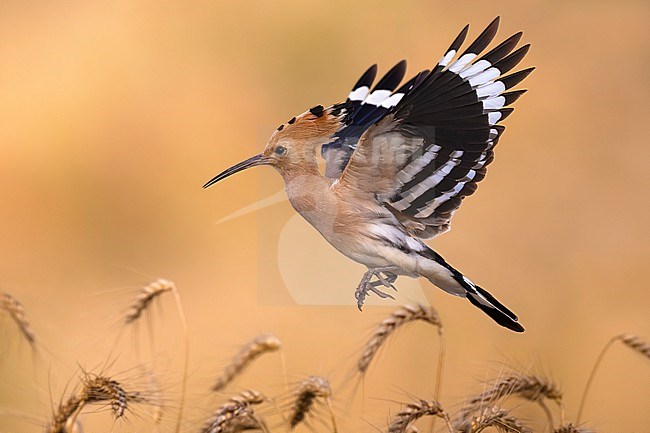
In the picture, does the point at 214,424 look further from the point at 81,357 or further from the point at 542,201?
the point at 542,201

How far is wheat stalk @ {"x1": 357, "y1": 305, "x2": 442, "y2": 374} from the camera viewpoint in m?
2.01

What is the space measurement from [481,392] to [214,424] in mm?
640

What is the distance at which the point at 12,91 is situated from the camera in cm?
614

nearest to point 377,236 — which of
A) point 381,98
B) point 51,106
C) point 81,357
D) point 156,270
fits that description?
point 381,98

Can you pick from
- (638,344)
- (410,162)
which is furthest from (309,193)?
(638,344)

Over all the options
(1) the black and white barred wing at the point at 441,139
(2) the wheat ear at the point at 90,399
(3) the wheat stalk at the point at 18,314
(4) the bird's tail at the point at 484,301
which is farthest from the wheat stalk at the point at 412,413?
(3) the wheat stalk at the point at 18,314

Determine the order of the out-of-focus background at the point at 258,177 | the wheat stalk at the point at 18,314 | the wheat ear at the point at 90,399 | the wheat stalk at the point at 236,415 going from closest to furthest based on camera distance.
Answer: the wheat ear at the point at 90,399 → the wheat stalk at the point at 236,415 → the wheat stalk at the point at 18,314 → the out-of-focus background at the point at 258,177

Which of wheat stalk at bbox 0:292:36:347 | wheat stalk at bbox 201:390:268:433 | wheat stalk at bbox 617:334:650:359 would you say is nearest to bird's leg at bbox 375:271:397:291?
wheat stalk at bbox 201:390:268:433

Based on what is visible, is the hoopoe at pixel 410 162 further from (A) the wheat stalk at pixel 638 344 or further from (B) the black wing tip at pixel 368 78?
(A) the wheat stalk at pixel 638 344

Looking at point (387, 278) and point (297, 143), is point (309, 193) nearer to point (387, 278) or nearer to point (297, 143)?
point (297, 143)

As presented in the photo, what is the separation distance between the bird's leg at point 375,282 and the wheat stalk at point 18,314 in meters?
A: 0.83

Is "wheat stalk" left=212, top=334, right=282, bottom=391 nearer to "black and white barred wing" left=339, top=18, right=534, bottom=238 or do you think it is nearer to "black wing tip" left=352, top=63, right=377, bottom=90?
"black and white barred wing" left=339, top=18, right=534, bottom=238

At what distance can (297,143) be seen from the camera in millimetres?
1877

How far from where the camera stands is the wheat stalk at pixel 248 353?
2.17m
